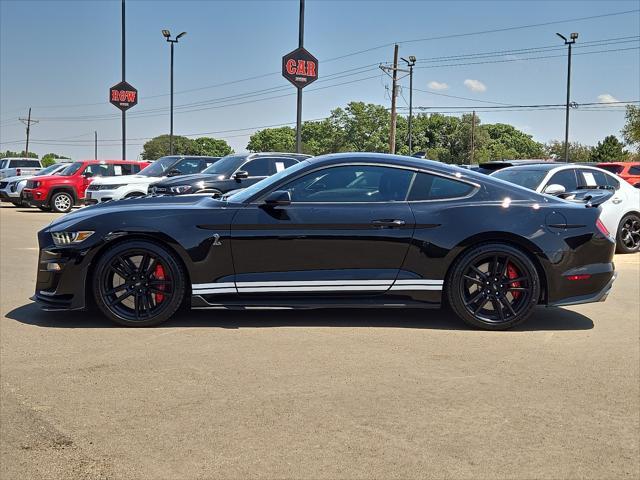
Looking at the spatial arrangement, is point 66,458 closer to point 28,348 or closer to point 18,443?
point 18,443

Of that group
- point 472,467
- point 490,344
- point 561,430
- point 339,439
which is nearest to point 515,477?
point 472,467

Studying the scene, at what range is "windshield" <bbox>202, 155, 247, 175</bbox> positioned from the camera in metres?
14.0

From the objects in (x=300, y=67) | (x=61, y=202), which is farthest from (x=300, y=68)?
(x=61, y=202)

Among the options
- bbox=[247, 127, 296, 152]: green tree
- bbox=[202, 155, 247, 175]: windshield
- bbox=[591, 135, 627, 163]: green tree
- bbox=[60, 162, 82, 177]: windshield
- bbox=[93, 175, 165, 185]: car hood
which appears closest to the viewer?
bbox=[202, 155, 247, 175]: windshield

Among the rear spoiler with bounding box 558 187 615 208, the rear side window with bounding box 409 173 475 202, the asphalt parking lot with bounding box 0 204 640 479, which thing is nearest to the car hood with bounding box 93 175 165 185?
the rear spoiler with bounding box 558 187 615 208

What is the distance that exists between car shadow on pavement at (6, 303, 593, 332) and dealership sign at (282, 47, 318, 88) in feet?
62.6

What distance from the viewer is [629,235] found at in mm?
10961

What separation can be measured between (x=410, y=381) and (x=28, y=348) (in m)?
2.73

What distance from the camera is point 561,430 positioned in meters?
3.34

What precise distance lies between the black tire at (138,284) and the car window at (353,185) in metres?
1.13

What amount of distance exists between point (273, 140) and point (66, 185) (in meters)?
134

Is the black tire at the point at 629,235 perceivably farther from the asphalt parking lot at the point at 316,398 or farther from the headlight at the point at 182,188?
the headlight at the point at 182,188

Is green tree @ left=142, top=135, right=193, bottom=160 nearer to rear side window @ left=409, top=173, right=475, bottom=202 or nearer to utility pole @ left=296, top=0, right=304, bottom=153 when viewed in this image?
utility pole @ left=296, top=0, right=304, bottom=153

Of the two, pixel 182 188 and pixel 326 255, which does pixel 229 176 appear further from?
pixel 326 255
